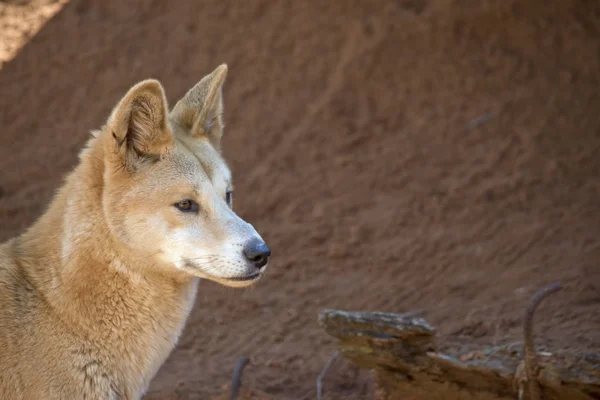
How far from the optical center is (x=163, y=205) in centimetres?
350

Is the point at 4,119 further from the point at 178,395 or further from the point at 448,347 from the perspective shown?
the point at 448,347

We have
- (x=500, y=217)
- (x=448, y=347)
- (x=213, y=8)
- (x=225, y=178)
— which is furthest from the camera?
(x=213, y=8)

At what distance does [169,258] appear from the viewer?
3.47m

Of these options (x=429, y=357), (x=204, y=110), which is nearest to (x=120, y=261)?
(x=204, y=110)

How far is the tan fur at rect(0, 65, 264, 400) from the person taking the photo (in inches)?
134

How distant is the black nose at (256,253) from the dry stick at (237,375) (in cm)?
203

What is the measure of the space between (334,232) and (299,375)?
203 cm

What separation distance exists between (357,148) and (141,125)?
476cm

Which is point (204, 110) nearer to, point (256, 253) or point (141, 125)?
point (141, 125)

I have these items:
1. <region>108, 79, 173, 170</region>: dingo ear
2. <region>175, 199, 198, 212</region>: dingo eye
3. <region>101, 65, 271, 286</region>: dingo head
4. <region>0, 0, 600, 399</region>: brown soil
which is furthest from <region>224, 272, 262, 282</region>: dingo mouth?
<region>0, 0, 600, 399</region>: brown soil

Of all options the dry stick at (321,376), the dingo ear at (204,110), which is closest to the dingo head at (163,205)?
the dingo ear at (204,110)

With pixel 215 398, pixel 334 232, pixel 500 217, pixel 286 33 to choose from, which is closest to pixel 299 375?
pixel 215 398

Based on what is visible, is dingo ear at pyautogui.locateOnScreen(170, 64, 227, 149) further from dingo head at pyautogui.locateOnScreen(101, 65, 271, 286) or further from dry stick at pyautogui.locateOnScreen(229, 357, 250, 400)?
dry stick at pyautogui.locateOnScreen(229, 357, 250, 400)

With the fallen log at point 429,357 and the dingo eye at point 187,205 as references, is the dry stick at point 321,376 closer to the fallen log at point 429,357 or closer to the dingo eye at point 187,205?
the fallen log at point 429,357
